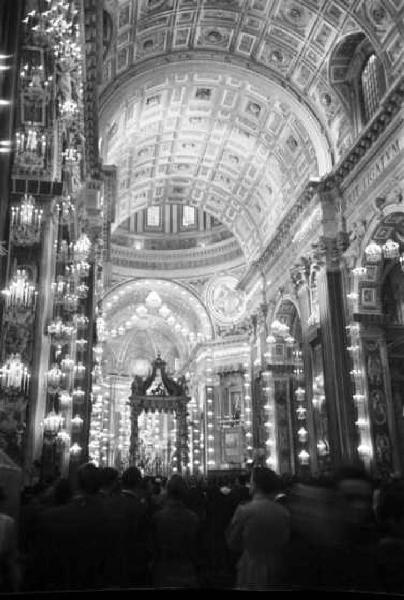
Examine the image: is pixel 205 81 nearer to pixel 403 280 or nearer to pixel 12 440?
pixel 403 280

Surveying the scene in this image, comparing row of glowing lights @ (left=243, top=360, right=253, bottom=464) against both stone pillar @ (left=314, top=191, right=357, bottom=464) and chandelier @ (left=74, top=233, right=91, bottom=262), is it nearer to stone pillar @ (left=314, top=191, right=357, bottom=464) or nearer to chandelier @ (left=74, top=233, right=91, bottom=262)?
stone pillar @ (left=314, top=191, right=357, bottom=464)

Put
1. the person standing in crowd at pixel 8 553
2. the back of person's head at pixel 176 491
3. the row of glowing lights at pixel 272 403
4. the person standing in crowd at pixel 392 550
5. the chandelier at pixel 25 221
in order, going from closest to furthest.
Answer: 1. the person standing in crowd at pixel 8 553
2. the person standing in crowd at pixel 392 550
3. the back of person's head at pixel 176 491
4. the chandelier at pixel 25 221
5. the row of glowing lights at pixel 272 403

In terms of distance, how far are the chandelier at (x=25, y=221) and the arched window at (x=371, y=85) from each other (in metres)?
11.8

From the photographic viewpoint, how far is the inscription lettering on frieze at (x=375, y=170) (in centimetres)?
1558

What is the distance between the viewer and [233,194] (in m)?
28.5

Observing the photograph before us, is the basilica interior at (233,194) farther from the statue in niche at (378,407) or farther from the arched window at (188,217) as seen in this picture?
the arched window at (188,217)

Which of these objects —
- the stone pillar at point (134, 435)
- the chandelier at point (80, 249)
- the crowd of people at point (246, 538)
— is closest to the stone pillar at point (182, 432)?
the stone pillar at point (134, 435)

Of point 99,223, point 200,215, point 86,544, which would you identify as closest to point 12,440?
point 86,544

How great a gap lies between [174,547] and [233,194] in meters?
25.8

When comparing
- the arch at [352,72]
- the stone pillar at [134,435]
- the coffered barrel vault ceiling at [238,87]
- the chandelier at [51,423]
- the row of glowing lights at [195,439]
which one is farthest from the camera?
the row of glowing lights at [195,439]

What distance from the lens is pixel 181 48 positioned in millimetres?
20297

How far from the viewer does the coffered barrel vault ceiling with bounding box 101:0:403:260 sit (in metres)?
18.1

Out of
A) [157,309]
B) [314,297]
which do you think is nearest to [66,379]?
[314,297]

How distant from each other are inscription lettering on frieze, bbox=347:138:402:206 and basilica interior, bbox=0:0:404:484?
78 millimetres
